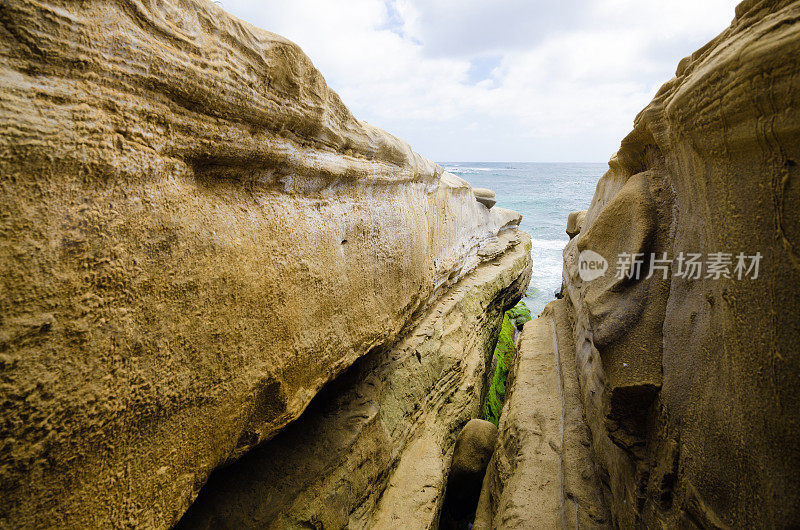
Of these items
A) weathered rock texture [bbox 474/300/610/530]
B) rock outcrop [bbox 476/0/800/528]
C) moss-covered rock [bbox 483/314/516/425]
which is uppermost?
rock outcrop [bbox 476/0/800/528]

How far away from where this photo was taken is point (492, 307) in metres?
5.67

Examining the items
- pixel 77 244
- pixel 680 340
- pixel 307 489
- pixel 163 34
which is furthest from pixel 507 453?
pixel 163 34

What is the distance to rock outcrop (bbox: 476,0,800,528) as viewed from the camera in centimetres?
108

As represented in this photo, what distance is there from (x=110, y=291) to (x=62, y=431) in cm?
42

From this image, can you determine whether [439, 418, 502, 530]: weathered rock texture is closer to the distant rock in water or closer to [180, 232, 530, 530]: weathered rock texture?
[180, 232, 530, 530]: weathered rock texture

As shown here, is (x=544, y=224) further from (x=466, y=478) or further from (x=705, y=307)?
(x=705, y=307)

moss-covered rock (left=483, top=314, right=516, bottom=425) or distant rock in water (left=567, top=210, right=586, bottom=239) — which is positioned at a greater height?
distant rock in water (left=567, top=210, right=586, bottom=239)

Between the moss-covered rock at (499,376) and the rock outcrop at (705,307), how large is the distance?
8.39 feet

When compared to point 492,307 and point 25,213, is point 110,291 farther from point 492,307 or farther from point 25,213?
point 492,307

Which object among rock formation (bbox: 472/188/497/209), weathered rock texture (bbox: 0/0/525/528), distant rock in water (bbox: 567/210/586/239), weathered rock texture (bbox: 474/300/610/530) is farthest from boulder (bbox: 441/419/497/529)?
rock formation (bbox: 472/188/497/209)

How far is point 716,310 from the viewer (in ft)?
4.55

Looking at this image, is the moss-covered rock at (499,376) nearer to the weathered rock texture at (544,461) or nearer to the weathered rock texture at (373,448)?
the weathered rock texture at (373,448)

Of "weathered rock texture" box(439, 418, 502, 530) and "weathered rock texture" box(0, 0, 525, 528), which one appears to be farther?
"weathered rock texture" box(439, 418, 502, 530)

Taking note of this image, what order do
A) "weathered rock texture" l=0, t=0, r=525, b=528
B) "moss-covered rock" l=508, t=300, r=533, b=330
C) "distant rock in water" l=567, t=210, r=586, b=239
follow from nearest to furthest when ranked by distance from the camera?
"weathered rock texture" l=0, t=0, r=525, b=528
"distant rock in water" l=567, t=210, r=586, b=239
"moss-covered rock" l=508, t=300, r=533, b=330
